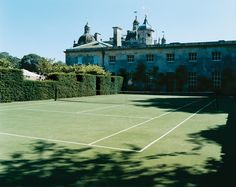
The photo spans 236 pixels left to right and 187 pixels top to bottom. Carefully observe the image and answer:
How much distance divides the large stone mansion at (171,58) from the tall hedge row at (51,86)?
7771 mm

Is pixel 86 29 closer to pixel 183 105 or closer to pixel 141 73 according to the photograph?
pixel 141 73

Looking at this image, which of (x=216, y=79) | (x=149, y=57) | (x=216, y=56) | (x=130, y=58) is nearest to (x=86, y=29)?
(x=130, y=58)

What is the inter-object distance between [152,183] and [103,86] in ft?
114

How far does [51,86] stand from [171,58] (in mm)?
23488

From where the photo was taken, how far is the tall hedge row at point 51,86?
78.4 ft

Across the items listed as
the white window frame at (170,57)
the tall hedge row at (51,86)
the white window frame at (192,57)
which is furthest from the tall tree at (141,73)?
the white window frame at (192,57)

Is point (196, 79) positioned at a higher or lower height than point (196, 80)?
higher

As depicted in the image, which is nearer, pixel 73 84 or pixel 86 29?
pixel 73 84

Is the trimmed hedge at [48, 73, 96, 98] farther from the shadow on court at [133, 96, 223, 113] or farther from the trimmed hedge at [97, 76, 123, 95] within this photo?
the shadow on court at [133, 96, 223, 113]

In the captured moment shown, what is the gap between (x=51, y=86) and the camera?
29219mm

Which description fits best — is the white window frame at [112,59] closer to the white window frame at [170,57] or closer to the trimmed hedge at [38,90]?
the white window frame at [170,57]

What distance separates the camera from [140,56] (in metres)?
48.9

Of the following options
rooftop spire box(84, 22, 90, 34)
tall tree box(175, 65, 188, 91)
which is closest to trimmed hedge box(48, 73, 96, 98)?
tall tree box(175, 65, 188, 91)

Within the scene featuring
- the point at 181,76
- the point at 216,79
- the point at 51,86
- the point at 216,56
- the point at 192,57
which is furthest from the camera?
the point at 181,76
